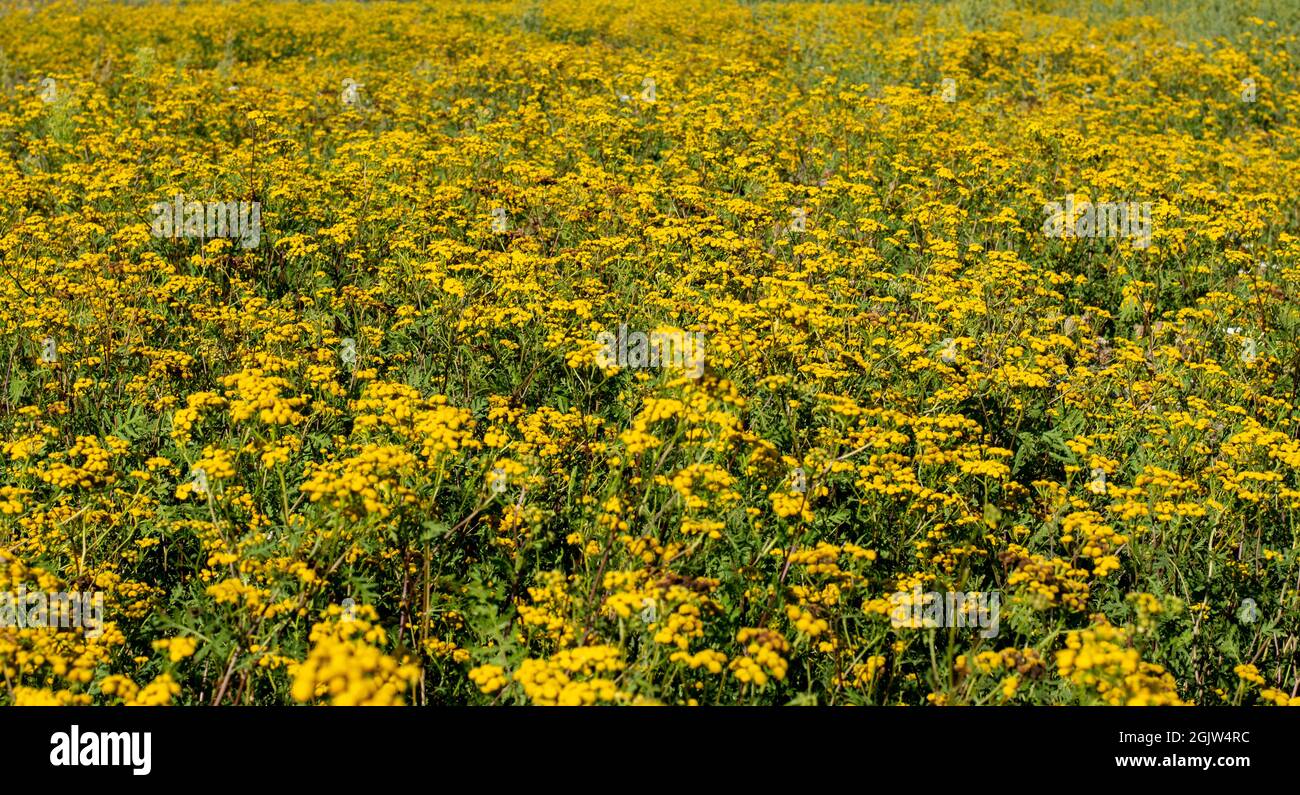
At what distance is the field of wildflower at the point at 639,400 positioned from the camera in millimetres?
4891

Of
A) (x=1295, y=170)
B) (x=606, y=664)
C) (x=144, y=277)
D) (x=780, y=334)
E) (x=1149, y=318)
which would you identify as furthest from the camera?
(x=1295, y=170)

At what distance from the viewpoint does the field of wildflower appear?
193 inches

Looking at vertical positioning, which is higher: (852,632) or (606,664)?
(606,664)

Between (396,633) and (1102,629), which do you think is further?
(396,633)

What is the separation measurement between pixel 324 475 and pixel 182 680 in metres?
1.29

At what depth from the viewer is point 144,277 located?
8797 mm

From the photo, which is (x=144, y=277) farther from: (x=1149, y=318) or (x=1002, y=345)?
(x=1149, y=318)

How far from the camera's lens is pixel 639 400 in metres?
6.98

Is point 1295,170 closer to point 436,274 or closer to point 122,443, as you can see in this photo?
point 436,274

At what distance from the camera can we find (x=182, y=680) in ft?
16.1

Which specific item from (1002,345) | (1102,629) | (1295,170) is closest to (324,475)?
(1102,629)

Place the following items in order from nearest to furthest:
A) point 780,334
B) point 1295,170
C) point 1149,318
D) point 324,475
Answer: point 324,475 < point 780,334 < point 1149,318 < point 1295,170

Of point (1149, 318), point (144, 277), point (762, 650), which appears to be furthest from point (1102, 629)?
point (144, 277)
